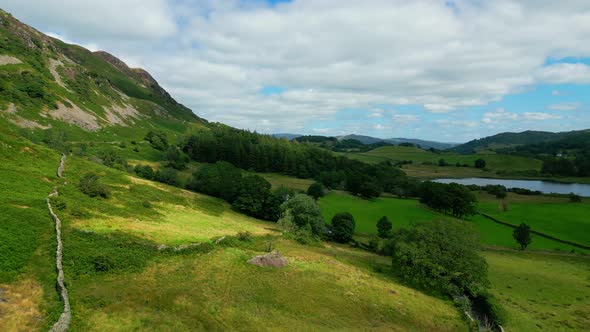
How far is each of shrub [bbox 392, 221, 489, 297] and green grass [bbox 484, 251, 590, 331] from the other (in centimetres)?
535

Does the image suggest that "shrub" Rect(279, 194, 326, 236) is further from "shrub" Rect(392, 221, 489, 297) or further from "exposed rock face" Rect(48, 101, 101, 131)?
"exposed rock face" Rect(48, 101, 101, 131)

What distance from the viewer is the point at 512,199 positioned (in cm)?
13900

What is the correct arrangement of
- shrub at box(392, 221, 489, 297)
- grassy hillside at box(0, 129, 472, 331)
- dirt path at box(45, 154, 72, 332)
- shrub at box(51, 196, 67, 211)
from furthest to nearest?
shrub at box(392, 221, 489, 297) < shrub at box(51, 196, 67, 211) < grassy hillside at box(0, 129, 472, 331) < dirt path at box(45, 154, 72, 332)

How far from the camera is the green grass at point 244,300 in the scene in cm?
2952

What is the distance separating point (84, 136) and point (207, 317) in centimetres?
13378

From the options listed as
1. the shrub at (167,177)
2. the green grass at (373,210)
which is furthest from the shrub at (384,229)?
the shrub at (167,177)

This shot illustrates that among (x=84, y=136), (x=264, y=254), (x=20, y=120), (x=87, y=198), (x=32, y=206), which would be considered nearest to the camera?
(x=32, y=206)

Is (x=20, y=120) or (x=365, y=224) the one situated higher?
(x=20, y=120)

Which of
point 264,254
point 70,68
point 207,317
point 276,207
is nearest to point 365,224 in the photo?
point 276,207

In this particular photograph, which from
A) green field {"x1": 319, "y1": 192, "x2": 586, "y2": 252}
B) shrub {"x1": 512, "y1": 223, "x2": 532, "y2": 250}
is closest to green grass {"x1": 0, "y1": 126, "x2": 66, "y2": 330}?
green field {"x1": 319, "y1": 192, "x2": 586, "y2": 252}

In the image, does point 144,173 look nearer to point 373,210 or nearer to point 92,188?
point 92,188

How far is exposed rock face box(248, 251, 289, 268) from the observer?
42906mm

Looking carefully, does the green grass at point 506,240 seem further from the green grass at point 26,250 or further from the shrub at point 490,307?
the green grass at point 26,250

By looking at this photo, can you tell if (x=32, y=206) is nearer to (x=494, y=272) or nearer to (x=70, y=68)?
(x=494, y=272)
